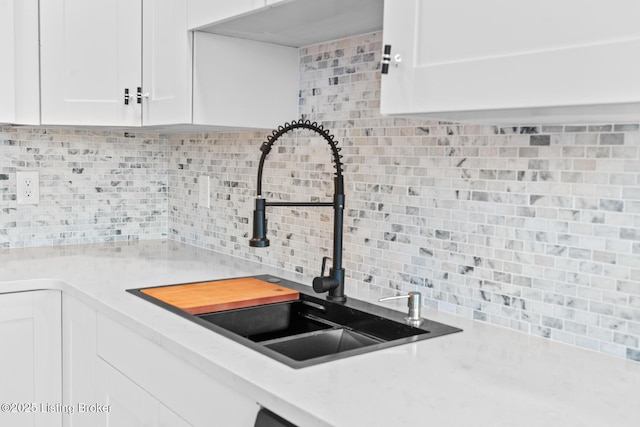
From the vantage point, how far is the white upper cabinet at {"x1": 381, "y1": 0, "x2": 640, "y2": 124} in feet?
2.92

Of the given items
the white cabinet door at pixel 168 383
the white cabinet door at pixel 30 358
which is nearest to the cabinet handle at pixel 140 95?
the white cabinet door at pixel 30 358

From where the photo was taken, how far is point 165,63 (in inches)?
81.4

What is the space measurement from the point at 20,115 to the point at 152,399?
49.4 inches

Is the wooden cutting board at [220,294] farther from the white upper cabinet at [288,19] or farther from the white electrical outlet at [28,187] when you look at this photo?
the white electrical outlet at [28,187]

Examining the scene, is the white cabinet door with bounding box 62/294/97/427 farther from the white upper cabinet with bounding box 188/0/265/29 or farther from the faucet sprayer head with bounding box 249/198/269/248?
the white upper cabinet with bounding box 188/0/265/29

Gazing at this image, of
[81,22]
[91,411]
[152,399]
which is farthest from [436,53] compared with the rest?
[81,22]

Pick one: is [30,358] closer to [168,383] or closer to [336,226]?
[168,383]

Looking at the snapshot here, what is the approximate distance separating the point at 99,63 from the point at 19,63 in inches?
10.3

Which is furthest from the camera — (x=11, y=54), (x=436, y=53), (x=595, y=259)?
(x=11, y=54)

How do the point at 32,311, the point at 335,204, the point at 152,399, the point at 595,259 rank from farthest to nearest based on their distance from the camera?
1. the point at 32,311
2. the point at 335,204
3. the point at 152,399
4. the point at 595,259

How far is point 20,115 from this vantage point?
2174mm

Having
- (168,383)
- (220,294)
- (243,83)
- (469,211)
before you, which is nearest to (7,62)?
(243,83)

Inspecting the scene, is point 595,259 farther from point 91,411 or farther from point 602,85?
point 91,411

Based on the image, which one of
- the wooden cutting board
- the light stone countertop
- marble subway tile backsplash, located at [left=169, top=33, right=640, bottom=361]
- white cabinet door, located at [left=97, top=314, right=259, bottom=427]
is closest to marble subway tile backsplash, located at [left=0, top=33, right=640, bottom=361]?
marble subway tile backsplash, located at [left=169, top=33, right=640, bottom=361]
